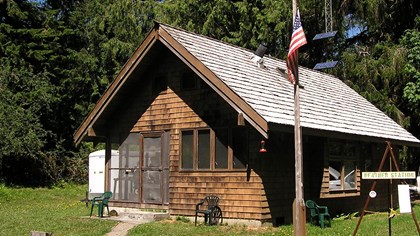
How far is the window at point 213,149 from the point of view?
14430mm

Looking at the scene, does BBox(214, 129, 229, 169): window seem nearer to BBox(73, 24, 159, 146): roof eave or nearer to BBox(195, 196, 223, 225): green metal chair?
BBox(195, 196, 223, 225): green metal chair

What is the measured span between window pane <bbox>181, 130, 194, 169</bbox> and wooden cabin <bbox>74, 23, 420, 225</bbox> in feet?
0.10

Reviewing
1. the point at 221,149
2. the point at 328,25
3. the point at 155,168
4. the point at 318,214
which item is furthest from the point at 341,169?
the point at 328,25

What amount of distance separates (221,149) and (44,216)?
258 inches

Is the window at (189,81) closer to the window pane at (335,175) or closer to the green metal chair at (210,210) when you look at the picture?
the green metal chair at (210,210)

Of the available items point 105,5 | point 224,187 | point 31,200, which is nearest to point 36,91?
point 31,200

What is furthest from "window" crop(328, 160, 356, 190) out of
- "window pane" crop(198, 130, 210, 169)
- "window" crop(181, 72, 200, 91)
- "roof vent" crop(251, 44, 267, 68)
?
"window" crop(181, 72, 200, 91)

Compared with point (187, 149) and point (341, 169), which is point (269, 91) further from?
point (341, 169)

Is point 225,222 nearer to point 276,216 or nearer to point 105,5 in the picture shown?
point 276,216

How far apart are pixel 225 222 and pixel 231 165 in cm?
153

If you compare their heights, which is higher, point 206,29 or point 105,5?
point 105,5

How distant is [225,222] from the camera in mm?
14414

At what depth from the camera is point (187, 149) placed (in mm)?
15750

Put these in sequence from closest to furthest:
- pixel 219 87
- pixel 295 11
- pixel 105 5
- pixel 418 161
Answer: pixel 295 11, pixel 219 87, pixel 418 161, pixel 105 5
